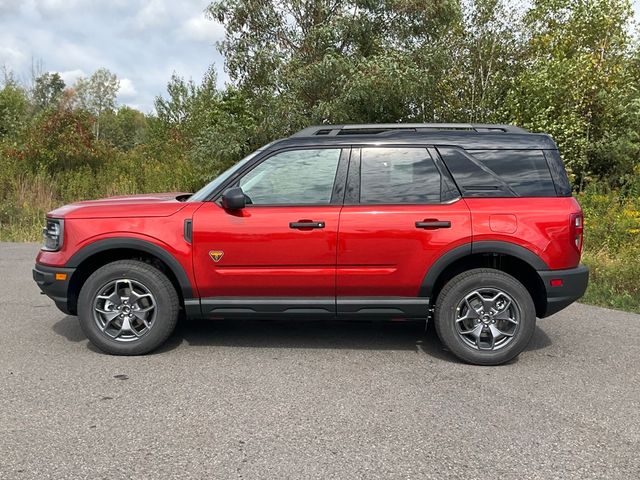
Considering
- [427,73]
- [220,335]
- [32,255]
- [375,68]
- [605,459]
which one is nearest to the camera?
[605,459]

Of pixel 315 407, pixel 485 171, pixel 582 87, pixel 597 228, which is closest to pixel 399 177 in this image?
pixel 485 171

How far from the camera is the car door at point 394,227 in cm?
414

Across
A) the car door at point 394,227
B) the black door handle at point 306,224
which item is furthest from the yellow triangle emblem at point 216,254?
the car door at point 394,227

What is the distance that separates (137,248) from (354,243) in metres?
1.76

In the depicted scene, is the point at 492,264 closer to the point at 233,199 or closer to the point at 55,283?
the point at 233,199

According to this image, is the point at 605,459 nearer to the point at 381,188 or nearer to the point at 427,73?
the point at 381,188

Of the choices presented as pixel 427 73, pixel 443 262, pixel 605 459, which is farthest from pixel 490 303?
pixel 427 73

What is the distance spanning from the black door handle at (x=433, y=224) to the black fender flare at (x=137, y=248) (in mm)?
1924

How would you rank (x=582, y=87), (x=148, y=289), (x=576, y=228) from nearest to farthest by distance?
(x=576, y=228) → (x=148, y=289) → (x=582, y=87)

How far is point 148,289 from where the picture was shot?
432 cm

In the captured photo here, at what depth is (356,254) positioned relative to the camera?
4.17 metres

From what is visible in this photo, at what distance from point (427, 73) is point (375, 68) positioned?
1.52 m

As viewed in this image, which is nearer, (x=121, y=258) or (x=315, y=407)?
(x=315, y=407)

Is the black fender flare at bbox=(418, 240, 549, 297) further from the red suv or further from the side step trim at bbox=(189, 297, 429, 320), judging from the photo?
the side step trim at bbox=(189, 297, 429, 320)
